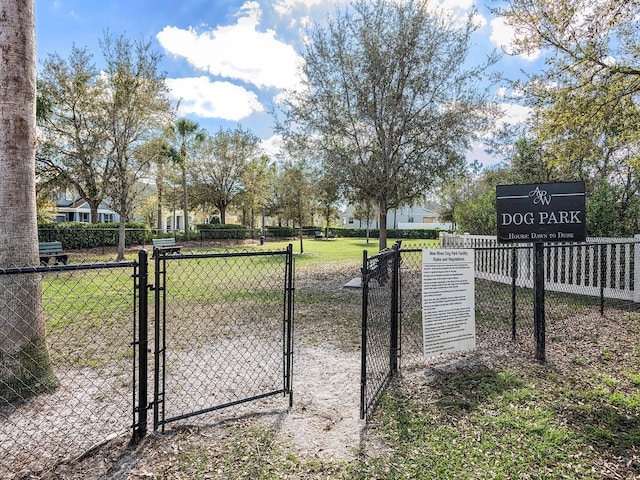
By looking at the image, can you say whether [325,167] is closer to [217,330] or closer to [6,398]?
[217,330]

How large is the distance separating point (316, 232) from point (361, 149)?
30.1m

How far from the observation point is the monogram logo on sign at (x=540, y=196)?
14.6ft

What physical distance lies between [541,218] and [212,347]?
459 cm

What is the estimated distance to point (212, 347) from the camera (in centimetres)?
498

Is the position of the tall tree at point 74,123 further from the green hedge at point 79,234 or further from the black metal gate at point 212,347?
the black metal gate at point 212,347

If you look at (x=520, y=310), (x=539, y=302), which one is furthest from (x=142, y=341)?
(x=520, y=310)

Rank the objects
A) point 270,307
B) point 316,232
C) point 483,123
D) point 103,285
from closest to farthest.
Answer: point 270,307 → point 103,285 → point 483,123 → point 316,232

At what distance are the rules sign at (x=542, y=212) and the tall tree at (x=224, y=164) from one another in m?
27.0

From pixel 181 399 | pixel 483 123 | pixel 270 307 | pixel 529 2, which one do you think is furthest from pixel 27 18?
pixel 483 123

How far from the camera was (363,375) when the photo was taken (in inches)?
124

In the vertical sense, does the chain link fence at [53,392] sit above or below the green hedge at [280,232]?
below

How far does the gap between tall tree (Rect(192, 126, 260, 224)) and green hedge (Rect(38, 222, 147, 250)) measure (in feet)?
36.3

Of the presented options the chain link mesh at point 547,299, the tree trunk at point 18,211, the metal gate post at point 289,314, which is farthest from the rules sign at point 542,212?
the tree trunk at point 18,211

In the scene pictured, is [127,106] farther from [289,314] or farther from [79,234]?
[289,314]
